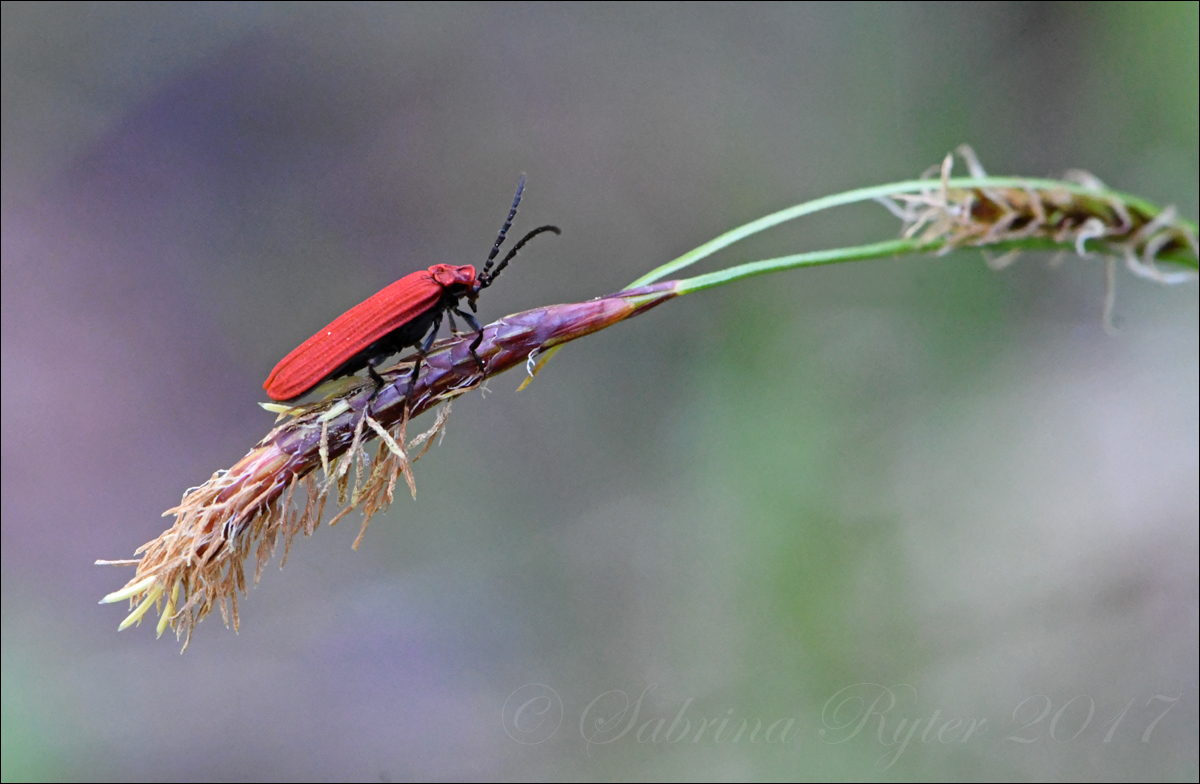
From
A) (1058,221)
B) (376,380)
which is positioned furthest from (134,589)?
(1058,221)

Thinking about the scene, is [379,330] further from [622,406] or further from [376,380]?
[622,406]

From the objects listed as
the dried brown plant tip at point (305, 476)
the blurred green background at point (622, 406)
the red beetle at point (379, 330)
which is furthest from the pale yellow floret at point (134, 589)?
the blurred green background at point (622, 406)

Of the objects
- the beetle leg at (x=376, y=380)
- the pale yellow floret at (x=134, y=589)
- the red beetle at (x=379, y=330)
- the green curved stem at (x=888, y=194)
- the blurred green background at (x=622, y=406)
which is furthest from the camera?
the blurred green background at (x=622, y=406)

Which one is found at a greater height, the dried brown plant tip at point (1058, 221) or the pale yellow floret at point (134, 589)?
the pale yellow floret at point (134, 589)

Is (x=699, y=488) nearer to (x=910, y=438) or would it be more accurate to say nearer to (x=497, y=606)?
(x=910, y=438)

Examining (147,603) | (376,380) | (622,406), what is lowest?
(622,406)

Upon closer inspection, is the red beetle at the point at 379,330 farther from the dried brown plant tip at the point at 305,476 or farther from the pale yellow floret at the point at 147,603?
the pale yellow floret at the point at 147,603
